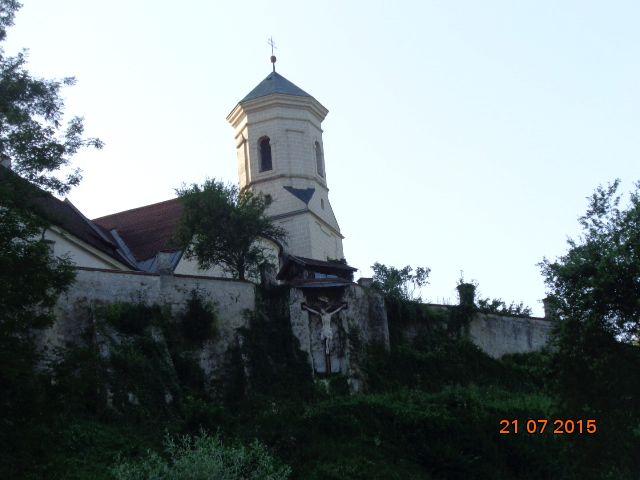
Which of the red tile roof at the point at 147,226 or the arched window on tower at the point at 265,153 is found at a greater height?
the arched window on tower at the point at 265,153

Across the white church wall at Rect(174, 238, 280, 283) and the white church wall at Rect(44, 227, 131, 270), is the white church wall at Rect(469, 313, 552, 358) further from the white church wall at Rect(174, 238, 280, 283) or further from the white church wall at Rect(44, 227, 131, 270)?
the white church wall at Rect(44, 227, 131, 270)

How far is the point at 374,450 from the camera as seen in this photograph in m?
28.1

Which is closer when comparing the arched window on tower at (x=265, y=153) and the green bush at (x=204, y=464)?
the green bush at (x=204, y=464)

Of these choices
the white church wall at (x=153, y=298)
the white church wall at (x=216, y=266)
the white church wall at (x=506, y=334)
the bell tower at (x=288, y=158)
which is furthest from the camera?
the bell tower at (x=288, y=158)

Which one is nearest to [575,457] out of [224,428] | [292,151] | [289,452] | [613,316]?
[613,316]

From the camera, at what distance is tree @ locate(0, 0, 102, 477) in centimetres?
1917

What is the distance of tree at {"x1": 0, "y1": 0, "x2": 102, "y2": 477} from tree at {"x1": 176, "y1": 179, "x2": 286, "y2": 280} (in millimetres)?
14967

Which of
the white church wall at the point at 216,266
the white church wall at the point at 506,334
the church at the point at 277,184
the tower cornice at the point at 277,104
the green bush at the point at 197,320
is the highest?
the tower cornice at the point at 277,104

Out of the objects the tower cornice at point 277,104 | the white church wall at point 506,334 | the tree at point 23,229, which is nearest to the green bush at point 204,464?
the tree at point 23,229

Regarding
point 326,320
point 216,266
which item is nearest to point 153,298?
point 326,320

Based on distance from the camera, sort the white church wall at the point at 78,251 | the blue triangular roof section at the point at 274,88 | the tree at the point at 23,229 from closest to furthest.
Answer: the tree at the point at 23,229
the white church wall at the point at 78,251
the blue triangular roof section at the point at 274,88

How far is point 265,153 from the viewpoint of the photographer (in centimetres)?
4834

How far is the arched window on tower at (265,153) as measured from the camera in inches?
1889

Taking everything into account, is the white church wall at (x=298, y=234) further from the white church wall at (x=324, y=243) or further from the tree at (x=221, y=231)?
the tree at (x=221, y=231)
